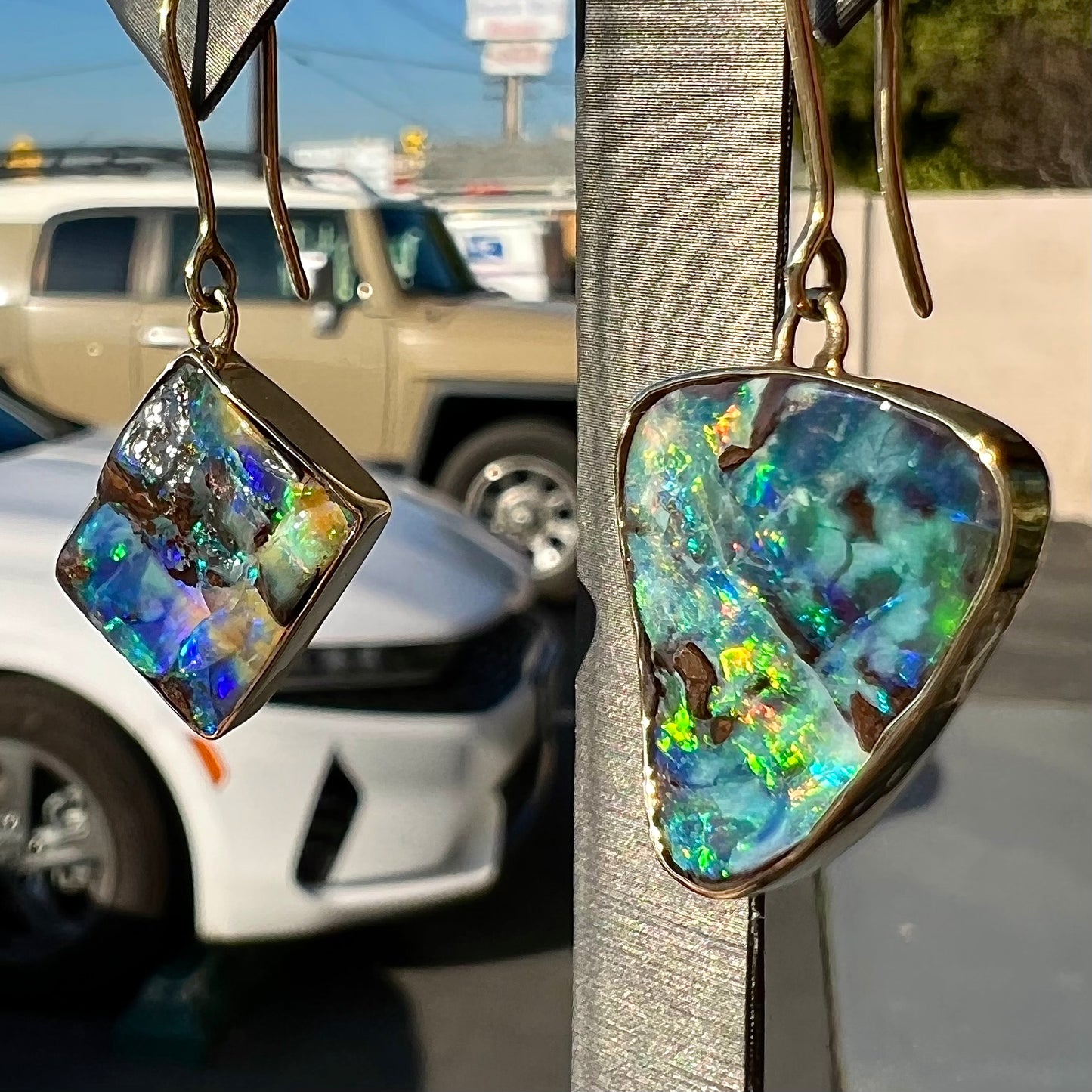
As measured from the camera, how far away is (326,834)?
102 centimetres

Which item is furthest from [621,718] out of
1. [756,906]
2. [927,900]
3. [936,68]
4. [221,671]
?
[936,68]

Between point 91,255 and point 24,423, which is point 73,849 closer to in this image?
point 24,423

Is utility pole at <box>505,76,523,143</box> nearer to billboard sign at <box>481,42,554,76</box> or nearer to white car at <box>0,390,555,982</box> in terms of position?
billboard sign at <box>481,42,554,76</box>

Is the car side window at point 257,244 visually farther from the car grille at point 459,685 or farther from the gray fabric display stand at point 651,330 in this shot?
the gray fabric display stand at point 651,330

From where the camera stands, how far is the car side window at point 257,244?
101 centimetres

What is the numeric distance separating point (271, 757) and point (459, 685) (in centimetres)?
17

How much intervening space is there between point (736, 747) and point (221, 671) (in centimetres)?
20

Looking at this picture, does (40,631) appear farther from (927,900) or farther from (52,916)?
(927,900)

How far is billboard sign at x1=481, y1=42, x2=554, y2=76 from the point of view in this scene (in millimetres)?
874

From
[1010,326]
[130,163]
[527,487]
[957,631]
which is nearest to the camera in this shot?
[957,631]

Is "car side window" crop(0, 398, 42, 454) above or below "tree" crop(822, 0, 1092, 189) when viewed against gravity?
below

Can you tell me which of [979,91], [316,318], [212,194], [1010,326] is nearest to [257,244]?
[316,318]

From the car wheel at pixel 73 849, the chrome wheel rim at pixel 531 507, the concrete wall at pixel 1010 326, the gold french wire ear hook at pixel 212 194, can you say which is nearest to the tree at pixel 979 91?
the concrete wall at pixel 1010 326

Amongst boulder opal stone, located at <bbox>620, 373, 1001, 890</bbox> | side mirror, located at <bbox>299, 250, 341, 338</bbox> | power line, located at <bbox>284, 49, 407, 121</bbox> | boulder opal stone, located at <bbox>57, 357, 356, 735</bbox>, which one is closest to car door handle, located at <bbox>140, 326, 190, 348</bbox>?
side mirror, located at <bbox>299, 250, 341, 338</bbox>
